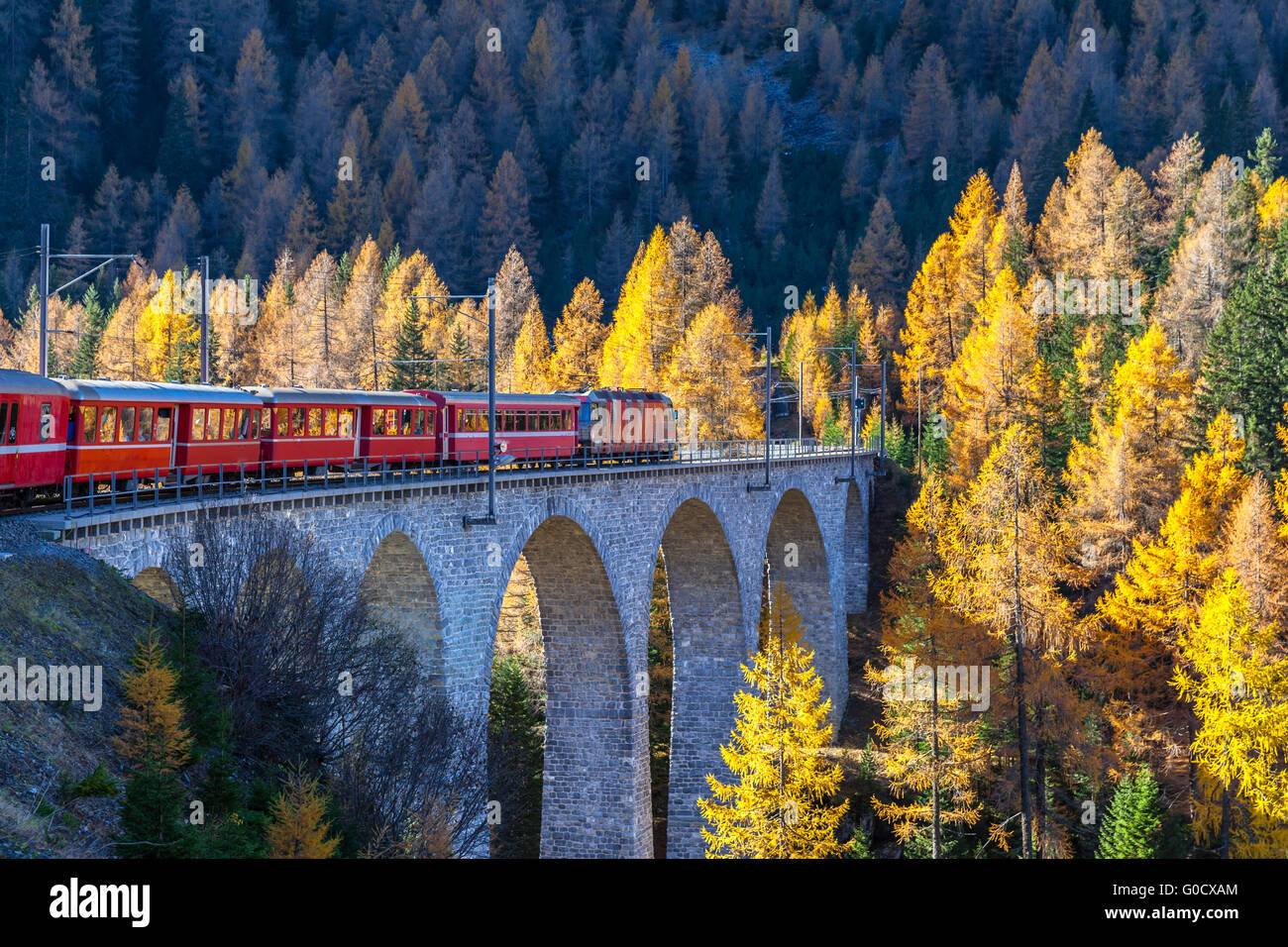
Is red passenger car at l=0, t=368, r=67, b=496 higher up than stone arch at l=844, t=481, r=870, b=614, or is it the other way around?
red passenger car at l=0, t=368, r=67, b=496

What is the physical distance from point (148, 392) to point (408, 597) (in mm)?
6824

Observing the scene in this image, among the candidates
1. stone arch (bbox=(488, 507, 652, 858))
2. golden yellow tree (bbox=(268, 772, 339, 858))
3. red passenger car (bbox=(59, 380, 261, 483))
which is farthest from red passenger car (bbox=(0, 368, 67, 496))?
stone arch (bbox=(488, 507, 652, 858))

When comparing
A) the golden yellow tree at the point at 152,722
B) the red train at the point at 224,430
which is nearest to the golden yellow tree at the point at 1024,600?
the red train at the point at 224,430

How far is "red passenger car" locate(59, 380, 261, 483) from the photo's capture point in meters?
22.5

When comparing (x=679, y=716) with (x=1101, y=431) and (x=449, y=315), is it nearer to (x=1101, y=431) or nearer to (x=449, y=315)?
(x=1101, y=431)

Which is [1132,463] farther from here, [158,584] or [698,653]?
[158,584]

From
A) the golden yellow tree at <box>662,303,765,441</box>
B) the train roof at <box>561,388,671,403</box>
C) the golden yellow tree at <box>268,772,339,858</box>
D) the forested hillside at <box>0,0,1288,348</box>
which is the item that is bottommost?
the golden yellow tree at <box>268,772,339,858</box>

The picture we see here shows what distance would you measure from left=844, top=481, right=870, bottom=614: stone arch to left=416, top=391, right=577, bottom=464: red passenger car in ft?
93.8

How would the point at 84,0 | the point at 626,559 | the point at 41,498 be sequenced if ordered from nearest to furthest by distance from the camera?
the point at 41,498, the point at 626,559, the point at 84,0

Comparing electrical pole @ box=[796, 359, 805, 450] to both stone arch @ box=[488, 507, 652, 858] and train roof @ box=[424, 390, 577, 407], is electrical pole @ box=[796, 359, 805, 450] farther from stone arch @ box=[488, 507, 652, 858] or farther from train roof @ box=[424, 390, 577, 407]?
stone arch @ box=[488, 507, 652, 858]

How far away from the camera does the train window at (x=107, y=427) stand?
74.9 ft
